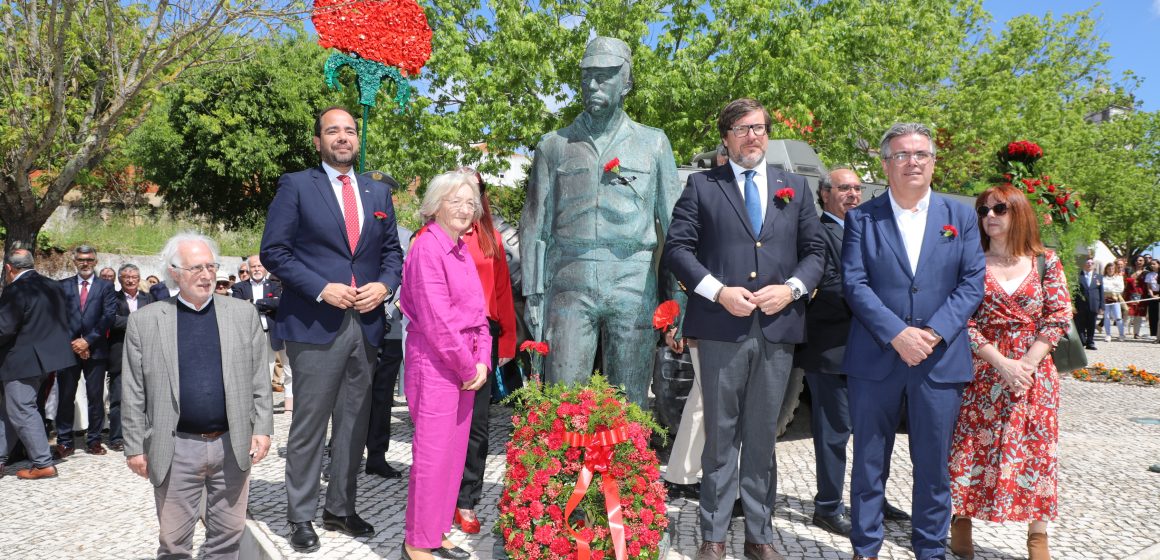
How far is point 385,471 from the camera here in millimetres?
5305

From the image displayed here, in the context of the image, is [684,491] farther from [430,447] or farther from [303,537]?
[303,537]

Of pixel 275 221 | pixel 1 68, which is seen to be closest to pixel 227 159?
pixel 1 68

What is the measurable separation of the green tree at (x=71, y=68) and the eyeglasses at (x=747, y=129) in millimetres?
5433

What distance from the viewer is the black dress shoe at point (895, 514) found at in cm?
427

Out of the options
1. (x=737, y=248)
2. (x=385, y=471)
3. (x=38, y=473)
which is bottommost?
(x=38, y=473)

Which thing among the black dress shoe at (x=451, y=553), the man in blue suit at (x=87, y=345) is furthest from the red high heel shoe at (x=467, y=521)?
the man in blue suit at (x=87, y=345)

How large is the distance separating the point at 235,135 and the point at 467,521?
26064mm

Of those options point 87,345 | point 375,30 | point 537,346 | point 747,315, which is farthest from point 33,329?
point 747,315

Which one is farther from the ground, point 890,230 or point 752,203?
point 752,203

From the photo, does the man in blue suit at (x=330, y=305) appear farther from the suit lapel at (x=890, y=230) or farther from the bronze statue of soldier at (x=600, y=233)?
the suit lapel at (x=890, y=230)

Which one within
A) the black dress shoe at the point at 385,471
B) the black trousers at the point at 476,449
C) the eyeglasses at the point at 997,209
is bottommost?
the black dress shoe at the point at 385,471

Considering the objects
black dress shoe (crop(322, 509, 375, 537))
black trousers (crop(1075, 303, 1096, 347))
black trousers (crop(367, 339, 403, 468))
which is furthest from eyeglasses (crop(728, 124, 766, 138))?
black trousers (crop(1075, 303, 1096, 347))

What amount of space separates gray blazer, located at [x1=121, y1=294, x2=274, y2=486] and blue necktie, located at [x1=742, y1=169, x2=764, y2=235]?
7.41 feet

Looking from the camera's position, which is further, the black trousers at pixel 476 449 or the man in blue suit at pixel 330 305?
the black trousers at pixel 476 449
